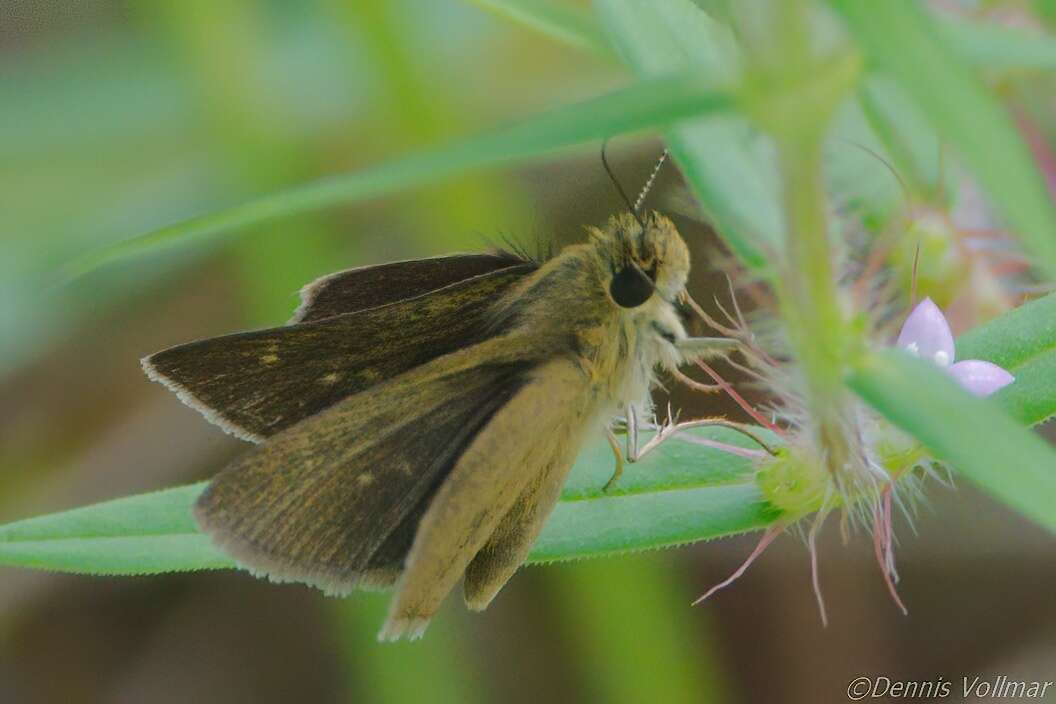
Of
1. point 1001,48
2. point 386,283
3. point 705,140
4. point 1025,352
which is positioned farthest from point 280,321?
point 1001,48

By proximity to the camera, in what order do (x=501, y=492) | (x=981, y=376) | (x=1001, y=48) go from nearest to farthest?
(x=1001, y=48) → (x=981, y=376) → (x=501, y=492)

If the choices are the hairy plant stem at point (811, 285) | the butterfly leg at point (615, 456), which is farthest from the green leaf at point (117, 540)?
the hairy plant stem at point (811, 285)

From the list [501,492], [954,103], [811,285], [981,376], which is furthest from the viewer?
[501,492]

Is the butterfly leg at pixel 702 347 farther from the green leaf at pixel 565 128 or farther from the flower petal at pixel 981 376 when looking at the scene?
the green leaf at pixel 565 128

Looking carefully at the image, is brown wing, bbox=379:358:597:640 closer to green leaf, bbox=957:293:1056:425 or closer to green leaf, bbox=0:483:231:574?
green leaf, bbox=0:483:231:574

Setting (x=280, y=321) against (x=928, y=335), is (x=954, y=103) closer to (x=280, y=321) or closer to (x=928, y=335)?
(x=928, y=335)

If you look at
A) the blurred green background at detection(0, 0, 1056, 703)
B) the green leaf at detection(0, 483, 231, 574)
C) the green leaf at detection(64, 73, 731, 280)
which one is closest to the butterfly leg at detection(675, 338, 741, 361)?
the green leaf at detection(0, 483, 231, 574)
